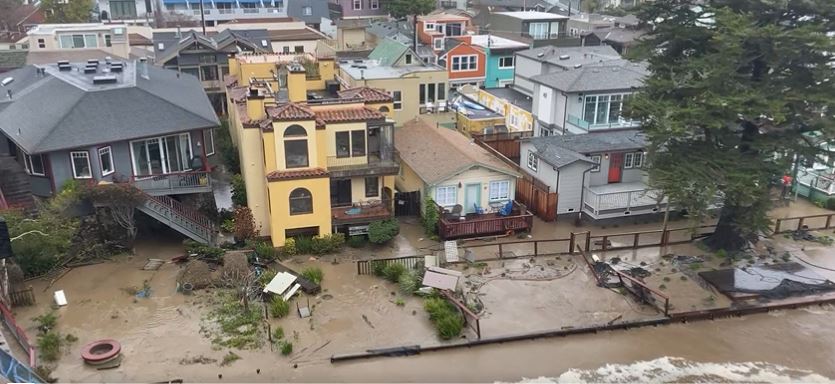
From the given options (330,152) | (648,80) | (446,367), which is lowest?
(446,367)

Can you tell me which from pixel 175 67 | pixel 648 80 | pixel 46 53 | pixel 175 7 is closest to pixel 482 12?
pixel 175 7

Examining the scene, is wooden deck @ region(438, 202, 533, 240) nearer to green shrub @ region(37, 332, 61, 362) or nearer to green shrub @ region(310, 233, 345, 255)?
green shrub @ region(310, 233, 345, 255)

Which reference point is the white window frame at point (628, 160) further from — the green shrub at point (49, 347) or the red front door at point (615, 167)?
the green shrub at point (49, 347)

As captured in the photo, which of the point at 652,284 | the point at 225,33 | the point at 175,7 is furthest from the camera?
the point at 175,7

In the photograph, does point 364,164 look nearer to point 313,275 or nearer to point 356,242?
point 356,242

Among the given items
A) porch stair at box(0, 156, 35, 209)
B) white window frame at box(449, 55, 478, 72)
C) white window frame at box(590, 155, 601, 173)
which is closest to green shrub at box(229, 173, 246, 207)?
porch stair at box(0, 156, 35, 209)

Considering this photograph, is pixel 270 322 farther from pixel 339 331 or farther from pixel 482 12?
pixel 482 12
